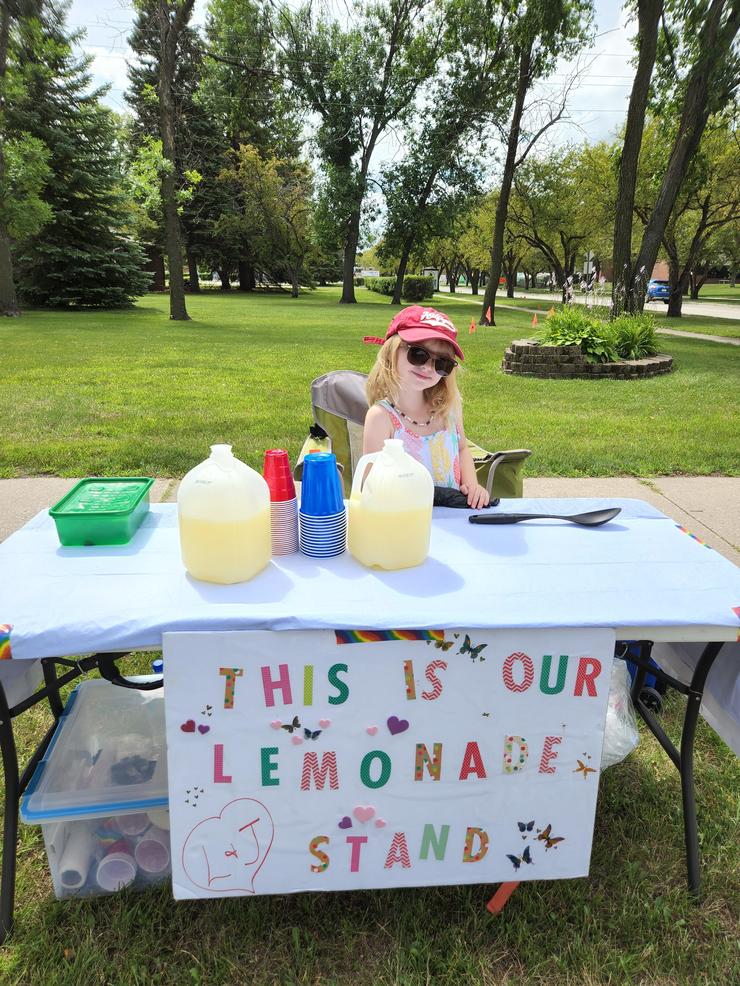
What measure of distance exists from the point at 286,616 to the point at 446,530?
71 centimetres

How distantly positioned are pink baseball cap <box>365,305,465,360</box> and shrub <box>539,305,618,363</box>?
8.17 metres

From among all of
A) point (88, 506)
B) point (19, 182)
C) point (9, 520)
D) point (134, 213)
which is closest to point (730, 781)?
point (88, 506)

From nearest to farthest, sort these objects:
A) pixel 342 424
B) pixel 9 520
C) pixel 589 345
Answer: pixel 342 424 → pixel 9 520 → pixel 589 345

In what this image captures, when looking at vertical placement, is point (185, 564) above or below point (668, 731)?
above

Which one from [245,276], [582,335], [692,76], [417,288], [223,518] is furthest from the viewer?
[245,276]

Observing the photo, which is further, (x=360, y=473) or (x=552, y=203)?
(x=552, y=203)

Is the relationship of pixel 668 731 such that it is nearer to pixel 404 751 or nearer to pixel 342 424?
pixel 404 751

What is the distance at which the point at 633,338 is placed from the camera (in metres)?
10.6

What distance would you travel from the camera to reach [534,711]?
1.57 metres

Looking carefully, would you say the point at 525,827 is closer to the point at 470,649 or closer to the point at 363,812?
the point at 363,812

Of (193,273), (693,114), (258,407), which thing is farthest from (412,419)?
(193,273)

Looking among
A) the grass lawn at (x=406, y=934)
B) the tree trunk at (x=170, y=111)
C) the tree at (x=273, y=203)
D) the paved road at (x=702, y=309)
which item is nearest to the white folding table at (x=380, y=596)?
the grass lawn at (x=406, y=934)

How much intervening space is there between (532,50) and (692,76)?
5.40m

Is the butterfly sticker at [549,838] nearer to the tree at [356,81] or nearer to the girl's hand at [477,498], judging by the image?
the girl's hand at [477,498]
